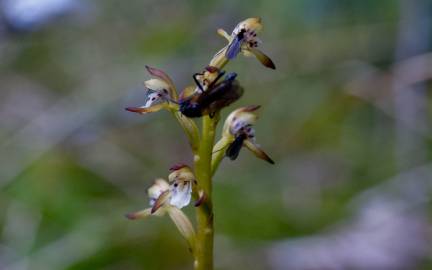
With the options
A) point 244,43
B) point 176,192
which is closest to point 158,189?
point 176,192

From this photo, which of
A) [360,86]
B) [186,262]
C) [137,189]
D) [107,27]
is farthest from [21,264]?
[107,27]

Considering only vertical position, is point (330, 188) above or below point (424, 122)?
below

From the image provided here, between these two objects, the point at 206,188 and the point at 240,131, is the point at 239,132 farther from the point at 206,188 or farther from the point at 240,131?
the point at 206,188

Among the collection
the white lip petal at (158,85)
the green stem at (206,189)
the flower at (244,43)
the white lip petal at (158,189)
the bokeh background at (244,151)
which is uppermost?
the bokeh background at (244,151)

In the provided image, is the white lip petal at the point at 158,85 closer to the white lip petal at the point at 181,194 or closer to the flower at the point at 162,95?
the flower at the point at 162,95

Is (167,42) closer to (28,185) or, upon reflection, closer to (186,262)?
(28,185)

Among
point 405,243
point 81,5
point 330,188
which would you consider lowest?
point 405,243

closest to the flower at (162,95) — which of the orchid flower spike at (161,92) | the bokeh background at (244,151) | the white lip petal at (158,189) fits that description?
the orchid flower spike at (161,92)
